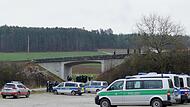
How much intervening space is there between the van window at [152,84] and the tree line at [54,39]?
11342cm

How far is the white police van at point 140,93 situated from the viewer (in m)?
24.9

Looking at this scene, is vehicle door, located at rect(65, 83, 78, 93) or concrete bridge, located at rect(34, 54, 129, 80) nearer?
vehicle door, located at rect(65, 83, 78, 93)

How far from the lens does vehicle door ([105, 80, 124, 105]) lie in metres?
25.9

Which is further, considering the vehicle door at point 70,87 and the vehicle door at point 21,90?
the vehicle door at point 70,87

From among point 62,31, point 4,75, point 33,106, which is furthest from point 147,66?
point 62,31

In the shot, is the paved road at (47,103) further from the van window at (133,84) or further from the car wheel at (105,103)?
the van window at (133,84)

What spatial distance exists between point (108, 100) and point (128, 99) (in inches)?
54.6

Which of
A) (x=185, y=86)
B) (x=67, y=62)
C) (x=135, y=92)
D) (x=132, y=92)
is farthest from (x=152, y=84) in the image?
(x=67, y=62)

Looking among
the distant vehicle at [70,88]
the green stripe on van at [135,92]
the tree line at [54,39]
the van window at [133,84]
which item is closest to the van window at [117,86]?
the green stripe on van at [135,92]

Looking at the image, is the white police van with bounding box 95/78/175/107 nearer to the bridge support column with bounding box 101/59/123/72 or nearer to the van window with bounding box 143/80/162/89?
the van window with bounding box 143/80/162/89

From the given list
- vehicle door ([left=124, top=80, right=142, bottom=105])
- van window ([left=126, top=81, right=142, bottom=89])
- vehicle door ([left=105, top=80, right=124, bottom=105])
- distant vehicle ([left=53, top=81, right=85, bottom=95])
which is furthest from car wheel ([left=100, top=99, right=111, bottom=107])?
distant vehicle ([left=53, top=81, right=85, bottom=95])

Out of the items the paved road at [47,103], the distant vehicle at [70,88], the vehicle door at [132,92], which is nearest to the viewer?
the vehicle door at [132,92]

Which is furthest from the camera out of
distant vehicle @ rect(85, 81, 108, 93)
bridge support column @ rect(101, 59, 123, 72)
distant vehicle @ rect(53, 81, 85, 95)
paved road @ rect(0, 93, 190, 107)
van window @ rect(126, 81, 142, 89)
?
bridge support column @ rect(101, 59, 123, 72)

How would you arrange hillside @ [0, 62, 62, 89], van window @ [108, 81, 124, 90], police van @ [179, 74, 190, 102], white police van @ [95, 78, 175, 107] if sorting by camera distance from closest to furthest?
white police van @ [95, 78, 175, 107] → van window @ [108, 81, 124, 90] → police van @ [179, 74, 190, 102] → hillside @ [0, 62, 62, 89]
